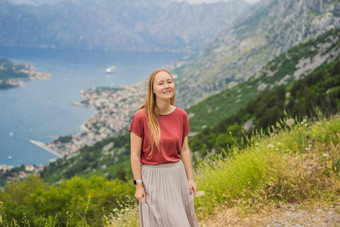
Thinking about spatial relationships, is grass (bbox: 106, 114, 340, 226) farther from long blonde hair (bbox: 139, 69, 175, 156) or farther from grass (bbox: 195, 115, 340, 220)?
long blonde hair (bbox: 139, 69, 175, 156)

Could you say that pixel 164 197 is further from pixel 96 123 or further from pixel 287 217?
pixel 96 123

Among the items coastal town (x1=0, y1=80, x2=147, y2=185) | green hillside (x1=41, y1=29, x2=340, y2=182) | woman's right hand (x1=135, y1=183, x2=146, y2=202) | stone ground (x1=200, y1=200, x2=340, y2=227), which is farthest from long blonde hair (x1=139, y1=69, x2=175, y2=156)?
coastal town (x1=0, y1=80, x2=147, y2=185)

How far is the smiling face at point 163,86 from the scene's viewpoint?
281cm

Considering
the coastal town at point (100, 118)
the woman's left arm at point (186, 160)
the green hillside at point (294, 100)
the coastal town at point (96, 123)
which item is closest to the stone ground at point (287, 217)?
the woman's left arm at point (186, 160)

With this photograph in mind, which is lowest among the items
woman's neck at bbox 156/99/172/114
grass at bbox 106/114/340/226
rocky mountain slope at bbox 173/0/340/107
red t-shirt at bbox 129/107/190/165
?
grass at bbox 106/114/340/226

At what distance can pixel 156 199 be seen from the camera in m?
2.77

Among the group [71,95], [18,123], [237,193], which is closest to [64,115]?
[18,123]

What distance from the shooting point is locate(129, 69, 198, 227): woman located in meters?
2.75

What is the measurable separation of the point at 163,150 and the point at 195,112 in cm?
9942

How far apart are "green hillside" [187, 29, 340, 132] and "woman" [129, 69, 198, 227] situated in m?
71.1

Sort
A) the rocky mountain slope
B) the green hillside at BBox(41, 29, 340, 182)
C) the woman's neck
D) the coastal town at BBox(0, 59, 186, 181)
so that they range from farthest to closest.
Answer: the rocky mountain slope → the coastal town at BBox(0, 59, 186, 181) → the green hillside at BBox(41, 29, 340, 182) → the woman's neck

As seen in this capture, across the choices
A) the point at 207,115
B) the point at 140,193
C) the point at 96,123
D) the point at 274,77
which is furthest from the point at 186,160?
the point at 96,123

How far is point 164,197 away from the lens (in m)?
2.78

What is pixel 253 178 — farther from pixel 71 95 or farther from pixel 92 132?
pixel 71 95
